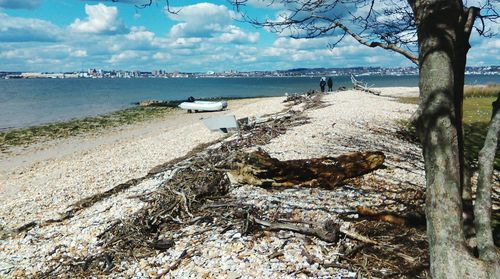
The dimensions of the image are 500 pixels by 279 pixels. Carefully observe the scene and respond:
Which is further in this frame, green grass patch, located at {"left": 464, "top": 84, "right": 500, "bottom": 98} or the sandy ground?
green grass patch, located at {"left": 464, "top": 84, "right": 500, "bottom": 98}

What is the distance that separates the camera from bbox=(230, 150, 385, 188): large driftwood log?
26.2 ft

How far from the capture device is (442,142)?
121 inches

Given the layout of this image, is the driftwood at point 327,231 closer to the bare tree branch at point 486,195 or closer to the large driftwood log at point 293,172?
the bare tree branch at point 486,195

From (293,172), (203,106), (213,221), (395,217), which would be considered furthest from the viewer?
(203,106)

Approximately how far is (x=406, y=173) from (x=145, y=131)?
23.3m

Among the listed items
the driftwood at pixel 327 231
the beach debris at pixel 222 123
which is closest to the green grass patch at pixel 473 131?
the driftwood at pixel 327 231

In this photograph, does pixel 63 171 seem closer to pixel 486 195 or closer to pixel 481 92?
pixel 486 195

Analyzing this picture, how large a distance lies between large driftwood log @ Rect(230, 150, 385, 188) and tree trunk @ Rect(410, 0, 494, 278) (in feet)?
14.9

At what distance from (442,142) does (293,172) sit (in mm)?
5119

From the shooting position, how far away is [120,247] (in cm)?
650

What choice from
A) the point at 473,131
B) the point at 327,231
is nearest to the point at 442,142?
the point at 327,231

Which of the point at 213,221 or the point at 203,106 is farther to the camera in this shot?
the point at 203,106

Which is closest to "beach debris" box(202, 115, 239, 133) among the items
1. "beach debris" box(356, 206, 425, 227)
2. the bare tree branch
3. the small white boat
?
"beach debris" box(356, 206, 425, 227)

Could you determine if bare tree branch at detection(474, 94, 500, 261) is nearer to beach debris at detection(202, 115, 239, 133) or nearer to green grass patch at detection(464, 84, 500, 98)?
beach debris at detection(202, 115, 239, 133)
